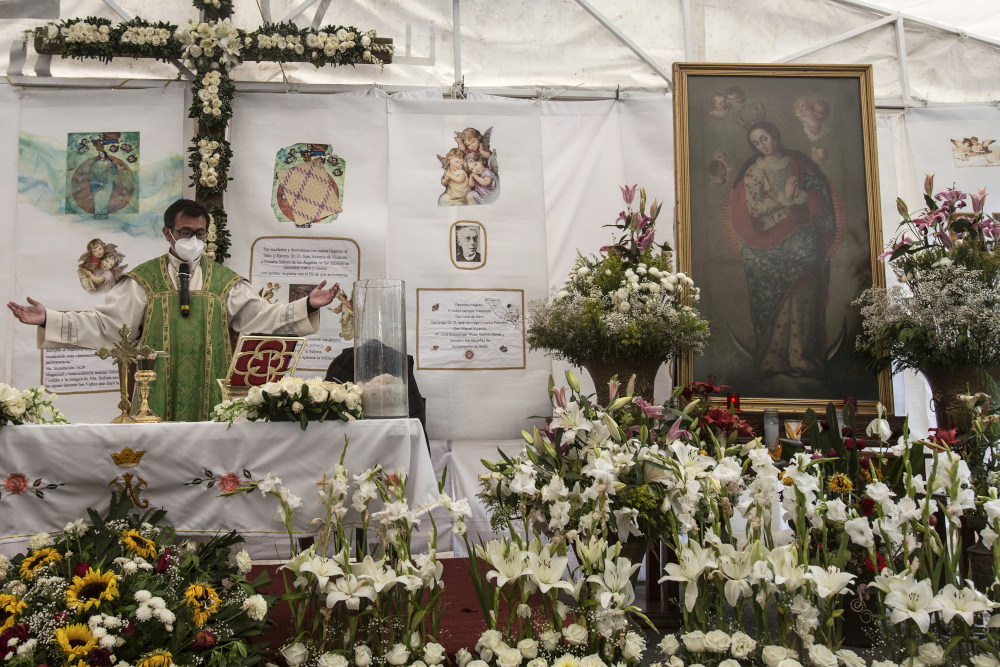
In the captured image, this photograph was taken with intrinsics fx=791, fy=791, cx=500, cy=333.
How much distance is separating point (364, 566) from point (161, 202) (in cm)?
434

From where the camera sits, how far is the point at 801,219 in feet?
17.9

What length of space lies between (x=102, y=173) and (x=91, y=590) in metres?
4.23

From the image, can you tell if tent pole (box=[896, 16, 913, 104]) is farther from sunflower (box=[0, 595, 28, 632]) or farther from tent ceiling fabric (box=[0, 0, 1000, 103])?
sunflower (box=[0, 595, 28, 632])

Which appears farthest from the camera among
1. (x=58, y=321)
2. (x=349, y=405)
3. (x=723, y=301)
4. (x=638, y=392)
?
(x=723, y=301)

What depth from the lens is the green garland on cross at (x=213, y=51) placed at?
5.21 metres

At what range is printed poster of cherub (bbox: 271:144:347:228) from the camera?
18.5 feet

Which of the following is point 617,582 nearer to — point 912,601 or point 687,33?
point 912,601

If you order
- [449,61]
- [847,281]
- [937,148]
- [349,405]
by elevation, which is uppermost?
[449,61]

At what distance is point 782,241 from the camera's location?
5.43 m

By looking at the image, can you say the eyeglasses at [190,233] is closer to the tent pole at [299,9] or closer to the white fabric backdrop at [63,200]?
the white fabric backdrop at [63,200]

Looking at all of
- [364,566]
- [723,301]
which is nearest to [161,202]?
[723,301]

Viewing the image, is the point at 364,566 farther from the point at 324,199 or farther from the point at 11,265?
the point at 11,265

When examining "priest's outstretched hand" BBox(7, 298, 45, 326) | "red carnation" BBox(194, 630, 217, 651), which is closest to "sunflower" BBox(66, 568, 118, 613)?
"red carnation" BBox(194, 630, 217, 651)

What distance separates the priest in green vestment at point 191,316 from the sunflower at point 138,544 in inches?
63.5
